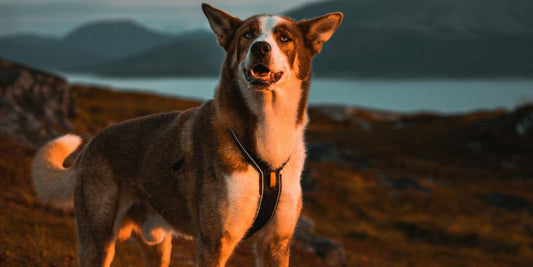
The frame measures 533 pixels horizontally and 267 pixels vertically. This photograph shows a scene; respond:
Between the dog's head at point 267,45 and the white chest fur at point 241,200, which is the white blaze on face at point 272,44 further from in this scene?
the white chest fur at point 241,200

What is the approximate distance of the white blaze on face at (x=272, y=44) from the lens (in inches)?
193

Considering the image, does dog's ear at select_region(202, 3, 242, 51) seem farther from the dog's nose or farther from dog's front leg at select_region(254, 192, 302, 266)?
dog's front leg at select_region(254, 192, 302, 266)

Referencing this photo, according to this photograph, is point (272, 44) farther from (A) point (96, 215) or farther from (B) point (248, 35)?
(A) point (96, 215)

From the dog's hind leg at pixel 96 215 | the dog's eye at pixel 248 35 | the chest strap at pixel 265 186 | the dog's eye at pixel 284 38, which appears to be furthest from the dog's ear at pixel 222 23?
the dog's hind leg at pixel 96 215

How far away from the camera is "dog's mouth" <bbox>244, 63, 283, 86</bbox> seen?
16.2ft

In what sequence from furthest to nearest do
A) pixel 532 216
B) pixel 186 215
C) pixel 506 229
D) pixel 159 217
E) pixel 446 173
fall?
pixel 446 173 → pixel 532 216 → pixel 506 229 → pixel 159 217 → pixel 186 215

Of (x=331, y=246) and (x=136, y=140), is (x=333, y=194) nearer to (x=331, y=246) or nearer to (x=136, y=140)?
(x=331, y=246)

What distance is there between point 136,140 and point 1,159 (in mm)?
11753

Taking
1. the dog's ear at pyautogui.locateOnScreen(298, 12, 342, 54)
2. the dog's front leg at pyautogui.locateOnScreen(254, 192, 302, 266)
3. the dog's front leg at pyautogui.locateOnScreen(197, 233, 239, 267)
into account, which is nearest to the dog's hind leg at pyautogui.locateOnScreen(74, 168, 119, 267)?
the dog's front leg at pyautogui.locateOnScreen(197, 233, 239, 267)

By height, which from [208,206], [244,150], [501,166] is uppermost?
[244,150]

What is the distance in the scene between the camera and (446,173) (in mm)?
35250

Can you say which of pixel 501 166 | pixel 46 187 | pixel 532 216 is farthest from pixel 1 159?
pixel 501 166

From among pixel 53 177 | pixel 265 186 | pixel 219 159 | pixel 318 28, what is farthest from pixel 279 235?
pixel 53 177

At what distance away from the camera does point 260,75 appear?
494 centimetres
